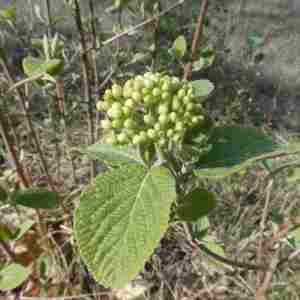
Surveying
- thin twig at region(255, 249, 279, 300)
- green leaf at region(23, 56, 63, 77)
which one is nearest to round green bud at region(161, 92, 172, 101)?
green leaf at region(23, 56, 63, 77)

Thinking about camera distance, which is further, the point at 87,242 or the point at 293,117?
the point at 293,117

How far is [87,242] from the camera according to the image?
0.63 meters

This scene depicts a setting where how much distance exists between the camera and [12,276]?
1363 millimetres

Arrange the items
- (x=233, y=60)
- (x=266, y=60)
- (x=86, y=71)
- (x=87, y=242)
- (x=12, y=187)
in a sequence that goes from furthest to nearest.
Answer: (x=266, y=60) < (x=233, y=60) < (x=12, y=187) < (x=86, y=71) < (x=87, y=242)

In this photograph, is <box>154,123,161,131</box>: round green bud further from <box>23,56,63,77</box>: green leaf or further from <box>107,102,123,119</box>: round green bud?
<box>23,56,63,77</box>: green leaf

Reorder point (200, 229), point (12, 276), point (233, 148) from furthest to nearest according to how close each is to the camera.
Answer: point (12, 276), point (200, 229), point (233, 148)

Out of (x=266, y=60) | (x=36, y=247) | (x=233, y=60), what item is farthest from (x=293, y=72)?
(x=36, y=247)

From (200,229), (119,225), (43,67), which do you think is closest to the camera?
(119,225)

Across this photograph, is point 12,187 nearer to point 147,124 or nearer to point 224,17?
point 147,124

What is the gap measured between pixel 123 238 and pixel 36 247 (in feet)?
4.18

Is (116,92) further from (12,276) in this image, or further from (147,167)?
(12,276)

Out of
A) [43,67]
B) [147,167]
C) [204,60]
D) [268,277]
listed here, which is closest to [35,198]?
[43,67]

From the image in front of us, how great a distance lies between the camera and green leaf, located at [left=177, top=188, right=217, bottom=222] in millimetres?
779

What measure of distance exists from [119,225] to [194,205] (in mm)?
184
